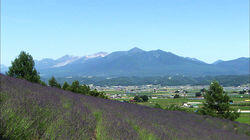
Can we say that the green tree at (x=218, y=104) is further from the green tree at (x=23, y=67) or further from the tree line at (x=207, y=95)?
the green tree at (x=23, y=67)

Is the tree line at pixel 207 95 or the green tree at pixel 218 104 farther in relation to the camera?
the green tree at pixel 218 104

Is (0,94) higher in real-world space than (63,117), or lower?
higher

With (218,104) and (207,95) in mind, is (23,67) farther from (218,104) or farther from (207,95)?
(218,104)

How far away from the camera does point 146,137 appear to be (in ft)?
12.2

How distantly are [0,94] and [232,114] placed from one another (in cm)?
3222

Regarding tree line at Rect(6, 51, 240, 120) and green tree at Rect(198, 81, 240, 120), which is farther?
green tree at Rect(198, 81, 240, 120)

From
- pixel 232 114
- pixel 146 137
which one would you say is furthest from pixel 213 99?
pixel 146 137

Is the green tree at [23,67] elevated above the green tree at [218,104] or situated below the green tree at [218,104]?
above

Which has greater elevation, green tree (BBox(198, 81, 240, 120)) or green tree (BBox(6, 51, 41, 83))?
green tree (BBox(6, 51, 41, 83))

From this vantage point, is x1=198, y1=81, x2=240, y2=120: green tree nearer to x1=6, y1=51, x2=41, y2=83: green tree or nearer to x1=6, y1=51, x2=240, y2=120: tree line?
x1=6, y1=51, x2=240, y2=120: tree line

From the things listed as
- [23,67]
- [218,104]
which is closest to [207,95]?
[218,104]

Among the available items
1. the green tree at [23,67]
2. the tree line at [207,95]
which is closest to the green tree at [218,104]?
the tree line at [207,95]

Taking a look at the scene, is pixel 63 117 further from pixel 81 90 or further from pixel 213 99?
pixel 213 99

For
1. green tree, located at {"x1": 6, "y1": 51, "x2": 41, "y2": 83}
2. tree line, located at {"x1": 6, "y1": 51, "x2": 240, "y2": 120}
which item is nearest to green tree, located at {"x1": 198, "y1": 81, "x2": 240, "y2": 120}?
tree line, located at {"x1": 6, "y1": 51, "x2": 240, "y2": 120}
